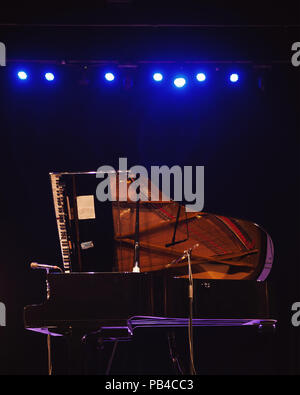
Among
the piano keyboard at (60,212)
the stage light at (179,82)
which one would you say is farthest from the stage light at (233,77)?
the piano keyboard at (60,212)

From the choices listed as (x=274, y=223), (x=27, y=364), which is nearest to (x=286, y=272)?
(x=274, y=223)

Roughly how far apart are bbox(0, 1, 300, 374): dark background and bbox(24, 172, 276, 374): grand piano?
0.92 m

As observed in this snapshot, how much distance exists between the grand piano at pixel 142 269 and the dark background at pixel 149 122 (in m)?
0.92

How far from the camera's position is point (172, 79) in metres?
4.61

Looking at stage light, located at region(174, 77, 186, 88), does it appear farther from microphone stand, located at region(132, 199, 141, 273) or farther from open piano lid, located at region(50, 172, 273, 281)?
microphone stand, located at region(132, 199, 141, 273)

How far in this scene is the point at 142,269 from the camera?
3.70 m

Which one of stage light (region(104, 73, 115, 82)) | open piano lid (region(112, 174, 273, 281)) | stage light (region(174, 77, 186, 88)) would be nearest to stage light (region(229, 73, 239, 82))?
stage light (region(174, 77, 186, 88))

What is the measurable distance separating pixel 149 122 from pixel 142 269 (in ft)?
5.68

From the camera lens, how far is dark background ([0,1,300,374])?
4316mm

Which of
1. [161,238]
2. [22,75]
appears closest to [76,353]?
[161,238]

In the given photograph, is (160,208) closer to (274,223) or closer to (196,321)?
(196,321)

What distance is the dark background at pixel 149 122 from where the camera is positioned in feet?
14.2

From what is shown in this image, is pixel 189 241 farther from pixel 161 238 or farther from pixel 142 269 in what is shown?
pixel 142 269

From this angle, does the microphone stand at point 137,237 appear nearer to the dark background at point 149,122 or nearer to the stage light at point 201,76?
the dark background at point 149,122
